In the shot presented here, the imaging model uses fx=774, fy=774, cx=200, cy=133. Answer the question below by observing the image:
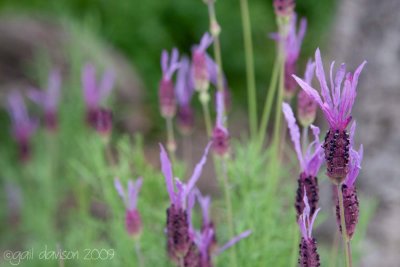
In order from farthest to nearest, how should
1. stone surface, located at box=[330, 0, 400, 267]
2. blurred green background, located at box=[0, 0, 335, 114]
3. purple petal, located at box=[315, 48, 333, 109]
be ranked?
blurred green background, located at box=[0, 0, 335, 114] → stone surface, located at box=[330, 0, 400, 267] → purple petal, located at box=[315, 48, 333, 109]

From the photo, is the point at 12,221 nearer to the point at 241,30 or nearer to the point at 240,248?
the point at 240,248

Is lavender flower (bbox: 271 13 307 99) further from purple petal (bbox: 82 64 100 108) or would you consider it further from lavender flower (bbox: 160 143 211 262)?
purple petal (bbox: 82 64 100 108)

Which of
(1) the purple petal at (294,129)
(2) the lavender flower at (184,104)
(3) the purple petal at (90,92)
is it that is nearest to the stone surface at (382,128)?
(2) the lavender flower at (184,104)

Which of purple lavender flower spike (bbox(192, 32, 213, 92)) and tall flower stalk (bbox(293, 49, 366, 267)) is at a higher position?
purple lavender flower spike (bbox(192, 32, 213, 92))

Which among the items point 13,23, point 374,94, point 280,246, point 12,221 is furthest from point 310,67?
point 13,23

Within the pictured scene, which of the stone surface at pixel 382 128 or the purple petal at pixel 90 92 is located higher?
the stone surface at pixel 382 128

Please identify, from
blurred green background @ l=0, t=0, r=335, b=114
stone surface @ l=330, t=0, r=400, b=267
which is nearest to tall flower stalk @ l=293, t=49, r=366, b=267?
stone surface @ l=330, t=0, r=400, b=267

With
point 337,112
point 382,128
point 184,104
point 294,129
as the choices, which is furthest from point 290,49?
point 382,128

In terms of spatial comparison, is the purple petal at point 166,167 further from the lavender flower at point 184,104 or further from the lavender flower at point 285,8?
the lavender flower at point 184,104
